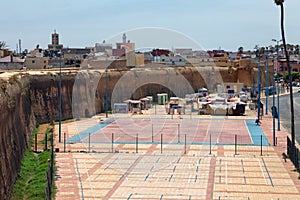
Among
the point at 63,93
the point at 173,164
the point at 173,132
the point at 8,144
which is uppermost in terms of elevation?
the point at 63,93

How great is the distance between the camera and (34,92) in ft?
164

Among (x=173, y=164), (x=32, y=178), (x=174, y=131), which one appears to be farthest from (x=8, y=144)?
(x=174, y=131)

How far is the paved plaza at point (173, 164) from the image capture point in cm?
2403

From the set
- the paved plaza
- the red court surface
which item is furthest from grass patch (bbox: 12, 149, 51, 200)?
the red court surface

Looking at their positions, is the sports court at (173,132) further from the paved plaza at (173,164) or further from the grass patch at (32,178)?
the grass patch at (32,178)

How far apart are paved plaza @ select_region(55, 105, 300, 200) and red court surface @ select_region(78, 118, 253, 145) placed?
0.07 metres

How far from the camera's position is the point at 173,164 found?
97.8 feet

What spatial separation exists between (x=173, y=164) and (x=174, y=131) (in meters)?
13.4

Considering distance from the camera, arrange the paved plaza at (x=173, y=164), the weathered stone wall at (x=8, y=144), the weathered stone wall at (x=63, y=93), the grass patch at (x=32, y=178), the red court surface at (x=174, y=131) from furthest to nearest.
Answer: the red court surface at (x=174, y=131)
the weathered stone wall at (x=63, y=93)
the paved plaza at (x=173, y=164)
the grass patch at (x=32, y=178)
the weathered stone wall at (x=8, y=144)

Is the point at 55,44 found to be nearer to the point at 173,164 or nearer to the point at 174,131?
the point at 174,131

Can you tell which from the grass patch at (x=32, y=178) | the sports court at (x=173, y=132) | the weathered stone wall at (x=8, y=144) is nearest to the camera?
the weathered stone wall at (x=8, y=144)

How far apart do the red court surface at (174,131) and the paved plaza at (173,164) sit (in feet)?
0.23

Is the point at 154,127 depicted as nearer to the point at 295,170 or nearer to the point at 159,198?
the point at 295,170

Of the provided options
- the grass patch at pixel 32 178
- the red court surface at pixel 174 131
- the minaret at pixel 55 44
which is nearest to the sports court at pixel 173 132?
the red court surface at pixel 174 131
